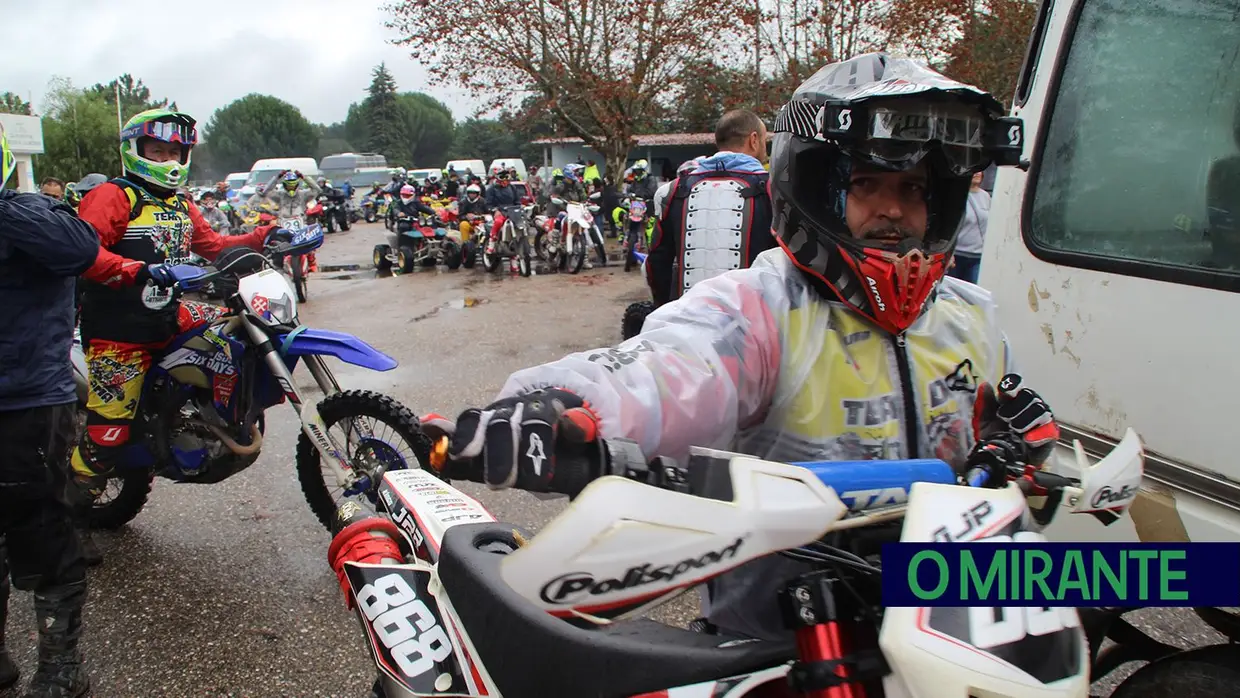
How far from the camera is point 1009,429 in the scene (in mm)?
1382

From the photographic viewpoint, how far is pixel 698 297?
1.48 m

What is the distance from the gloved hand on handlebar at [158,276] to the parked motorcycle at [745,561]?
2624 mm

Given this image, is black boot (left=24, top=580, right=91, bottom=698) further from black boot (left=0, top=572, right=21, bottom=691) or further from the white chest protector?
the white chest protector

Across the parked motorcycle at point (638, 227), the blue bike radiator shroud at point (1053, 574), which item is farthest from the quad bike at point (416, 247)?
the blue bike radiator shroud at point (1053, 574)

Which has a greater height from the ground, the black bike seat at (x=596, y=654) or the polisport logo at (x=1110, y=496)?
the polisport logo at (x=1110, y=496)

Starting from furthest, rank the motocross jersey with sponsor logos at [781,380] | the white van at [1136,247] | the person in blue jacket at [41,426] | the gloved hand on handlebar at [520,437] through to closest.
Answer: the person in blue jacket at [41,426]
the white van at [1136,247]
the motocross jersey with sponsor logos at [781,380]
the gloved hand on handlebar at [520,437]

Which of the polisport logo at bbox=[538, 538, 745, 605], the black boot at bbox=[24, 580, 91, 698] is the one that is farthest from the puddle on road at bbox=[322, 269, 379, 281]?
the polisport logo at bbox=[538, 538, 745, 605]

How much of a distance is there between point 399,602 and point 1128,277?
1848 millimetres

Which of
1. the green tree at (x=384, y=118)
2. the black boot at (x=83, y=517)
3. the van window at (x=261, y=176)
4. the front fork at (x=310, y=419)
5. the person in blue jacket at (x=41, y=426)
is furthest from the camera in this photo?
the green tree at (x=384, y=118)

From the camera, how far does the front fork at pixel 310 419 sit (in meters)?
3.55

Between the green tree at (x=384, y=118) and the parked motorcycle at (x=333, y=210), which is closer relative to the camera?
the parked motorcycle at (x=333, y=210)

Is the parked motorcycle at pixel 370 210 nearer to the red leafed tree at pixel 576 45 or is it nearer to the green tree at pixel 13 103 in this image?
the red leafed tree at pixel 576 45

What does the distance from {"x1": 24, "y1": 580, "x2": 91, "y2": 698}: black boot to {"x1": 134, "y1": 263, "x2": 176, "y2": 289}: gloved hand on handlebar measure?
3.93 feet

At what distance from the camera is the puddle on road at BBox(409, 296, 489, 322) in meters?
10.3
